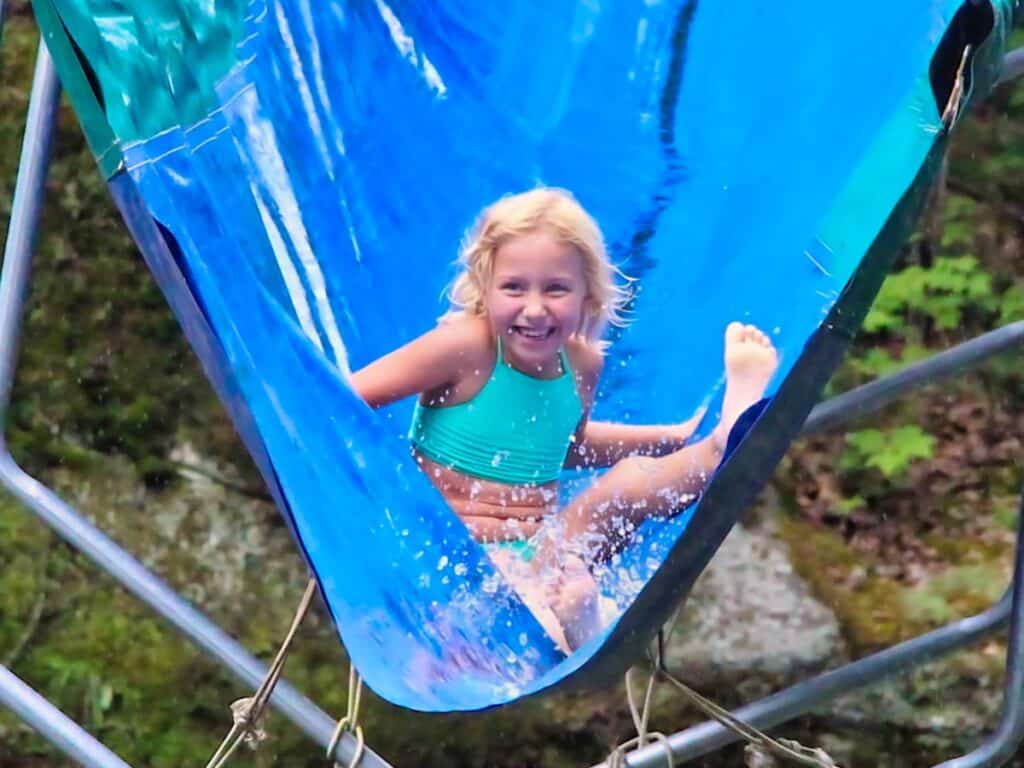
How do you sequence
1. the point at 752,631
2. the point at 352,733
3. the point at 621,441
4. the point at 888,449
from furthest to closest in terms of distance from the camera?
1. the point at 888,449
2. the point at 752,631
3. the point at 621,441
4. the point at 352,733

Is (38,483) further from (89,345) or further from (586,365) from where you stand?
(89,345)

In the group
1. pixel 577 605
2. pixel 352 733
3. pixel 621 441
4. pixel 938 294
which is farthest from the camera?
pixel 938 294

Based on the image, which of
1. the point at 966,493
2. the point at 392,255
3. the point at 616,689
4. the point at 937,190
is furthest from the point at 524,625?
the point at 937,190

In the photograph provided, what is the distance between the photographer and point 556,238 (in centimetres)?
107

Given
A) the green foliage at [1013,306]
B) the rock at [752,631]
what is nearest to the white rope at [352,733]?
the rock at [752,631]

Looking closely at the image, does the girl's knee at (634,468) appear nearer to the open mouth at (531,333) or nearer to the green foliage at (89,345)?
the open mouth at (531,333)

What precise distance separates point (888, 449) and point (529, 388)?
0.76 metres

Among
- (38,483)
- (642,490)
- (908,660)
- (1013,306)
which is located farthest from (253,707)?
(1013,306)

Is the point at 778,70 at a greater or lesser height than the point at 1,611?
greater

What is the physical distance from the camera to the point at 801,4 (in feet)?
3.33

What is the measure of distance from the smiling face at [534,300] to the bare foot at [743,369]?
14cm

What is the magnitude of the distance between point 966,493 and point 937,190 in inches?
17.6

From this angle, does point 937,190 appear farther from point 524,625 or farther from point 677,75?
point 524,625

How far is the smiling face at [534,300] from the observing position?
1.05 meters
